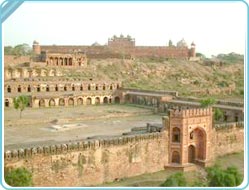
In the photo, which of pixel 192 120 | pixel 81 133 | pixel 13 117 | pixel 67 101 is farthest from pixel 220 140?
pixel 67 101

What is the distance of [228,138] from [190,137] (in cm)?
229

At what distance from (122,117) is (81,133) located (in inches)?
251

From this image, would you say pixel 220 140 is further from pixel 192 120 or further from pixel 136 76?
pixel 136 76

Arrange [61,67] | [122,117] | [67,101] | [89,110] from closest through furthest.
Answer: [122,117] < [89,110] < [67,101] < [61,67]

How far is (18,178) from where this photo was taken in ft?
40.0

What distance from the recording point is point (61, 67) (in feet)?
136

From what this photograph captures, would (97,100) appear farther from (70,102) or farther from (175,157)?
(175,157)

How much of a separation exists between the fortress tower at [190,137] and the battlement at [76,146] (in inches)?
27.3

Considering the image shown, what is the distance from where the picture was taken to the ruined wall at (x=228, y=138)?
1805cm

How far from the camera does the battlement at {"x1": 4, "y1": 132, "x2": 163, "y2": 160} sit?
1298cm

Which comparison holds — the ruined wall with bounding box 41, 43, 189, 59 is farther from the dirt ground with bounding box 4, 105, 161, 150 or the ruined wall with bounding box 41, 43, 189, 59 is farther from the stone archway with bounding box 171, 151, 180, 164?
the stone archway with bounding box 171, 151, 180, 164

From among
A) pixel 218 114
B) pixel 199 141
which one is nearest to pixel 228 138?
pixel 199 141

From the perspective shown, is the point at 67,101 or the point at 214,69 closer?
the point at 67,101

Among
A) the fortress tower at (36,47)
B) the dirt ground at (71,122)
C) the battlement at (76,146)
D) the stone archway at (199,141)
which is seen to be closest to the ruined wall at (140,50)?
the fortress tower at (36,47)
